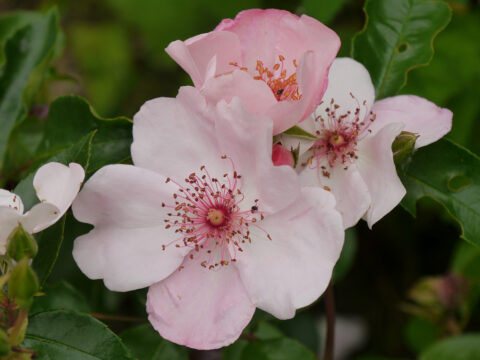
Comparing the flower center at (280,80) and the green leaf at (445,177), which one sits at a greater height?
the flower center at (280,80)

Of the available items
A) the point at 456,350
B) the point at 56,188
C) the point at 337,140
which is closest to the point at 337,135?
the point at 337,140

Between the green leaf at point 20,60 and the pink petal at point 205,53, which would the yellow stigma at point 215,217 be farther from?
the green leaf at point 20,60

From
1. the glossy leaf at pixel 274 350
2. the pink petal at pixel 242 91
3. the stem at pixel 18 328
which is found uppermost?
the pink petal at pixel 242 91

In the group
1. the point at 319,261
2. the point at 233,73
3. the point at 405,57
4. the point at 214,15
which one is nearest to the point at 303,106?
the point at 233,73

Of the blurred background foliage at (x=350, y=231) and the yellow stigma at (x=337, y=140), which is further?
the blurred background foliage at (x=350, y=231)

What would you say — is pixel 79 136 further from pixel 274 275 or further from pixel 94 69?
pixel 94 69

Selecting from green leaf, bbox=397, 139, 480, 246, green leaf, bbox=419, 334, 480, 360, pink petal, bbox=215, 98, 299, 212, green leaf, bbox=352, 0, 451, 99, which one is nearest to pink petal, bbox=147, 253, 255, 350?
pink petal, bbox=215, 98, 299, 212

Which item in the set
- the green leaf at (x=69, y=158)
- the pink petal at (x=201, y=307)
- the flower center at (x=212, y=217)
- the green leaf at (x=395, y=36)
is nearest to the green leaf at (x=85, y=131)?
the green leaf at (x=69, y=158)
